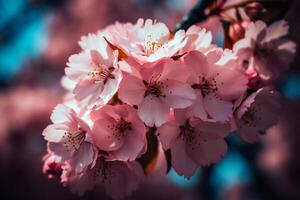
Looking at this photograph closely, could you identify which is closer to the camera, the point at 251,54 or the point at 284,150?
the point at 251,54

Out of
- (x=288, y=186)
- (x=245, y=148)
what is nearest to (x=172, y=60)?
(x=245, y=148)

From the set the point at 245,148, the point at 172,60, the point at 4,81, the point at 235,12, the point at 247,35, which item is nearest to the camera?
the point at 172,60

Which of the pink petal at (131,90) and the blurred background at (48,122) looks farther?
the blurred background at (48,122)

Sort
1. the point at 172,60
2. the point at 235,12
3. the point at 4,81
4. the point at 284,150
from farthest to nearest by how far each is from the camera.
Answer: the point at 4,81 → the point at 284,150 → the point at 235,12 → the point at 172,60

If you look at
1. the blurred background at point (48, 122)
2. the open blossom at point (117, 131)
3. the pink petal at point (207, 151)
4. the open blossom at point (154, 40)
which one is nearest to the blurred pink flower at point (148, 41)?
the open blossom at point (154, 40)

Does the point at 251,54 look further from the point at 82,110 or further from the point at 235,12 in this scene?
the point at 82,110

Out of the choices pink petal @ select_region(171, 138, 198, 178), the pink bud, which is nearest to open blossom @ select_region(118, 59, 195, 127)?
pink petal @ select_region(171, 138, 198, 178)

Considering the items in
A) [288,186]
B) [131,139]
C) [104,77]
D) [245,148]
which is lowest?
[288,186]

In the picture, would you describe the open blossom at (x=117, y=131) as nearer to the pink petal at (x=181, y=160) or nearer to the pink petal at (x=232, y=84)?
the pink petal at (x=181, y=160)
